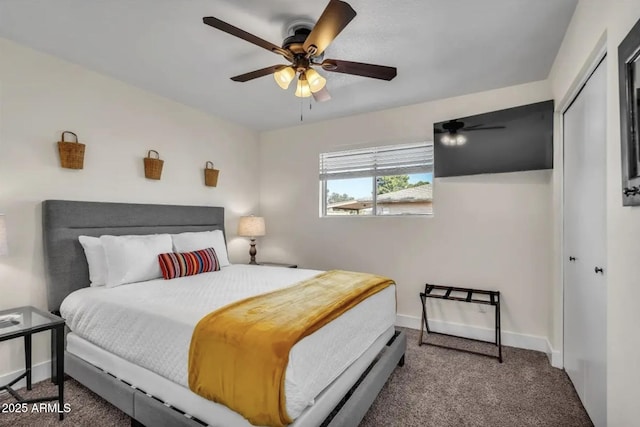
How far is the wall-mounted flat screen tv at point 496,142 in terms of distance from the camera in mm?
2770

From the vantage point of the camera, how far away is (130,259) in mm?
2545

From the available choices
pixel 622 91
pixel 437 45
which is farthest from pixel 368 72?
pixel 622 91

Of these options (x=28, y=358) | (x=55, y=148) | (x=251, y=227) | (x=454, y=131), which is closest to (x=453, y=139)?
(x=454, y=131)

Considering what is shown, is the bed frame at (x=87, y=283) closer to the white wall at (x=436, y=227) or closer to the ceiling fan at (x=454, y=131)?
the white wall at (x=436, y=227)

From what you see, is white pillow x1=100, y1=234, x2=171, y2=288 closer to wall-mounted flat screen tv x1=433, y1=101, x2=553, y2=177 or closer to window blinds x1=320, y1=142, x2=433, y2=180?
window blinds x1=320, y1=142, x2=433, y2=180

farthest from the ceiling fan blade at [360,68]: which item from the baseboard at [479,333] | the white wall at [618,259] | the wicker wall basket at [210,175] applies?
the baseboard at [479,333]

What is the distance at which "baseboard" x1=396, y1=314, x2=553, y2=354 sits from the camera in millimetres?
2946

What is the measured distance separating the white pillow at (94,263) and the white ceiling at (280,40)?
5.02 feet

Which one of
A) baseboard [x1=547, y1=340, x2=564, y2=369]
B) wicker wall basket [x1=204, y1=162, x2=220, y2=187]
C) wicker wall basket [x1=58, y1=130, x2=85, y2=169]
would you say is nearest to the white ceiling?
wicker wall basket [x1=58, y1=130, x2=85, y2=169]

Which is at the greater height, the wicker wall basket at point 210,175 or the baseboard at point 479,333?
the wicker wall basket at point 210,175

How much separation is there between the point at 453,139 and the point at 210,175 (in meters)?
2.85

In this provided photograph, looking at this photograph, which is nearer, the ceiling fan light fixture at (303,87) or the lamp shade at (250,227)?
the ceiling fan light fixture at (303,87)

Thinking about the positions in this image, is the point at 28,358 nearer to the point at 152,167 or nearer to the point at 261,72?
the point at 152,167

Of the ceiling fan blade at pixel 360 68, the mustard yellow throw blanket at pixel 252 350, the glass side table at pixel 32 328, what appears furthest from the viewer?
the ceiling fan blade at pixel 360 68
